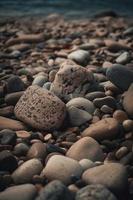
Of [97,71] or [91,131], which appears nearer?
[91,131]

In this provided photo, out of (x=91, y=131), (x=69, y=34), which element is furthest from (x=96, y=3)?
(x=91, y=131)

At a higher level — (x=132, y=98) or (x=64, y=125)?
(x=132, y=98)

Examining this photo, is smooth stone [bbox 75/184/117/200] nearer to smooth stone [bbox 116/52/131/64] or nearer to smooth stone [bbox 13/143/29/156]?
smooth stone [bbox 13/143/29/156]

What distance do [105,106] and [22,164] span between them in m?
1.15

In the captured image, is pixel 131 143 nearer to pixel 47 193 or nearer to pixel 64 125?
pixel 64 125

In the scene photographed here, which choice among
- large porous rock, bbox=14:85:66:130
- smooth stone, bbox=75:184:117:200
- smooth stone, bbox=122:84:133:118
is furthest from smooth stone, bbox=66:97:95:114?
smooth stone, bbox=75:184:117:200

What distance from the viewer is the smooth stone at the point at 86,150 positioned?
2586mm

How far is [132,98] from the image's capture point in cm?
317

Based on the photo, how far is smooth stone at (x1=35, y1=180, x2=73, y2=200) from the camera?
6.75ft

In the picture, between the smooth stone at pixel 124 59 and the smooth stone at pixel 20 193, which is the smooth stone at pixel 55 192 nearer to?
the smooth stone at pixel 20 193

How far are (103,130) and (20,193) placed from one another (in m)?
1.00

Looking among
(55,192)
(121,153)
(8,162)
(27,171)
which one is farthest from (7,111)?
(55,192)

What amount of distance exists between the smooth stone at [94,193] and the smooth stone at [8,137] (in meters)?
0.91

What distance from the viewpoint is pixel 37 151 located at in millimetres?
2641
